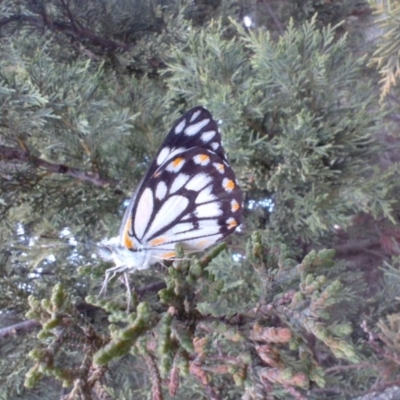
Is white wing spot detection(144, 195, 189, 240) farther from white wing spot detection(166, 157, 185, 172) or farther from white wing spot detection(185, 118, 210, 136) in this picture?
white wing spot detection(185, 118, 210, 136)

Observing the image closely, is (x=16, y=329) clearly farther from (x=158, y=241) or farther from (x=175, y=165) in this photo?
(x=175, y=165)

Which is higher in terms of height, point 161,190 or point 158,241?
point 161,190

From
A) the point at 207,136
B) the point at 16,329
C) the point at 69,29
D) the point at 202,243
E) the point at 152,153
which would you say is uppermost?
the point at 69,29

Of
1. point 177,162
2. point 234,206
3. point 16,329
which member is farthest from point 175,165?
point 16,329

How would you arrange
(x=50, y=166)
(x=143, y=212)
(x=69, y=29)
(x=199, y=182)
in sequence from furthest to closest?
(x=69, y=29)
(x=50, y=166)
(x=199, y=182)
(x=143, y=212)

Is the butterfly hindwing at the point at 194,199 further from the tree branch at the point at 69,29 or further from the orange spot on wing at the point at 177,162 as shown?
the tree branch at the point at 69,29

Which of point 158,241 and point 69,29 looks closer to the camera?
point 158,241

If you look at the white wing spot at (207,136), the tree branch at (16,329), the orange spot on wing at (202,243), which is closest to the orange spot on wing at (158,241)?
the orange spot on wing at (202,243)
